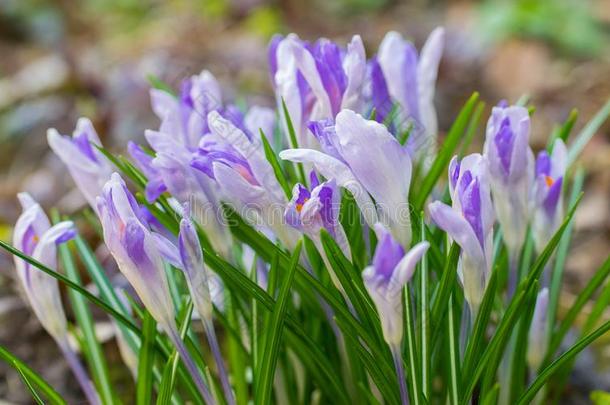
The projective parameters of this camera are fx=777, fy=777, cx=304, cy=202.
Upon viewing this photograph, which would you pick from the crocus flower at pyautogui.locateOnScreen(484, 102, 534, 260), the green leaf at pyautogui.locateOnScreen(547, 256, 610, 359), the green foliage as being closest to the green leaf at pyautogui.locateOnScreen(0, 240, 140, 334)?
the green foliage

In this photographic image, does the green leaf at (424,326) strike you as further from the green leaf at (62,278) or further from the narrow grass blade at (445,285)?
the green leaf at (62,278)

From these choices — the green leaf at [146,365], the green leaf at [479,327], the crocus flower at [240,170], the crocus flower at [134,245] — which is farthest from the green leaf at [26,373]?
the green leaf at [479,327]

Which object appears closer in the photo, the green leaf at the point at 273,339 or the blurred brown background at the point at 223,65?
the green leaf at the point at 273,339

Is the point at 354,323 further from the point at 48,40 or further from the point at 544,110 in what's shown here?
the point at 48,40

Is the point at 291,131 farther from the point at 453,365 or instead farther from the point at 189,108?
the point at 453,365

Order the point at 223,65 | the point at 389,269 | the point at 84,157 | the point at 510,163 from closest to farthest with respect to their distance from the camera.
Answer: the point at 389,269, the point at 510,163, the point at 84,157, the point at 223,65

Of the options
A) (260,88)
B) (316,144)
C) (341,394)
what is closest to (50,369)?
(341,394)

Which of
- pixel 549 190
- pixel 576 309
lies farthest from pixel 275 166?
Answer: pixel 576 309
